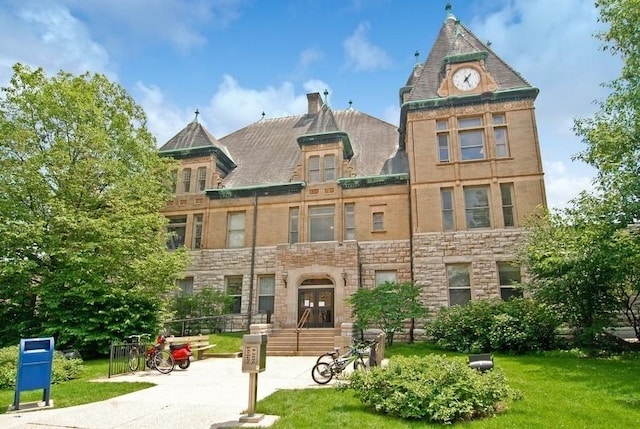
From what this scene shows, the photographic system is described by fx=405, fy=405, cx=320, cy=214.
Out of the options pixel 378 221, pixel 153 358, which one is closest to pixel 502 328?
pixel 378 221

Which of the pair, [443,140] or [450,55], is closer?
[443,140]

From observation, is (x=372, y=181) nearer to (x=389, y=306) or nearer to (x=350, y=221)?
(x=350, y=221)

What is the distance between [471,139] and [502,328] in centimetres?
966

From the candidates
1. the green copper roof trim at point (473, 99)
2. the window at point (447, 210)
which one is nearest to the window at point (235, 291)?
the window at point (447, 210)

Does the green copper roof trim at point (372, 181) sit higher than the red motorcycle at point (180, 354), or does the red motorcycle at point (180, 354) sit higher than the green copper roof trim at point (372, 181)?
the green copper roof trim at point (372, 181)

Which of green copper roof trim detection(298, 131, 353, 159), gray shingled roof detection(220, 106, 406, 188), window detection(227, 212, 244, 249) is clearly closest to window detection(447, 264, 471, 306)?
gray shingled roof detection(220, 106, 406, 188)

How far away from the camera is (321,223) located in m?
21.4

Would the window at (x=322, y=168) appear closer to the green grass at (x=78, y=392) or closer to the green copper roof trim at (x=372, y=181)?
the green copper roof trim at (x=372, y=181)

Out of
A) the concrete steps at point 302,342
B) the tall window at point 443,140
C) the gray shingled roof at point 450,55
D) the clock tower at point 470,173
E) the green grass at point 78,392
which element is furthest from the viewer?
the gray shingled roof at point 450,55

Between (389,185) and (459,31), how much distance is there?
9884mm

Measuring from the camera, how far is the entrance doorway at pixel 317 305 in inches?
757

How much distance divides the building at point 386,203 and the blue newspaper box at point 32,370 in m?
11.4

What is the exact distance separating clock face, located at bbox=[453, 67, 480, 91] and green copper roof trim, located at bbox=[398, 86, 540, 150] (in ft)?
2.25

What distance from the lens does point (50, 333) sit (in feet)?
48.5
